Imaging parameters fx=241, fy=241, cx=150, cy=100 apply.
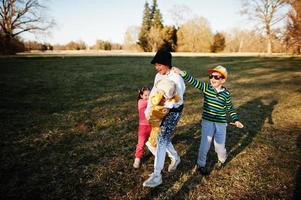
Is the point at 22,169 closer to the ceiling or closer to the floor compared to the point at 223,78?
closer to the floor

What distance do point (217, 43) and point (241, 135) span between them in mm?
55012

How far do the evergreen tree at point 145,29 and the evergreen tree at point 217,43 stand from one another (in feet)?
52.5

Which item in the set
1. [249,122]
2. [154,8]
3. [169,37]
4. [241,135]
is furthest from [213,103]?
[154,8]

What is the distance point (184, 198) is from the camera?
11.5ft

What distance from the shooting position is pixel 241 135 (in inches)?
238

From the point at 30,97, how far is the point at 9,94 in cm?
110

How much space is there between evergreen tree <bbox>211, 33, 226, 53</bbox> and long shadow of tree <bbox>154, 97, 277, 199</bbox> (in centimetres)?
5001

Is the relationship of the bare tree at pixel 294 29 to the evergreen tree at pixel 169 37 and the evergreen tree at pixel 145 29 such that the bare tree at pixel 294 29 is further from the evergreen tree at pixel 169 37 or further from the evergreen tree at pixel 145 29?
the evergreen tree at pixel 145 29

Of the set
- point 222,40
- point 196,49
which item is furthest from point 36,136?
point 222,40

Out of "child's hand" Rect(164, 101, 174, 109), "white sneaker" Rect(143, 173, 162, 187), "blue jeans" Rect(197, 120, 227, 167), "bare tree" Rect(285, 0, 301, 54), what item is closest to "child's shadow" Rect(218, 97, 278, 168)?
"blue jeans" Rect(197, 120, 227, 167)

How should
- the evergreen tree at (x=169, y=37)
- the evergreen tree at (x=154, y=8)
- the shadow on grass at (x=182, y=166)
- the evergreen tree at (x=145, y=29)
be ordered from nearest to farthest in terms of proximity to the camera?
the shadow on grass at (x=182, y=166) → the evergreen tree at (x=169, y=37) → the evergreen tree at (x=145, y=29) → the evergreen tree at (x=154, y=8)

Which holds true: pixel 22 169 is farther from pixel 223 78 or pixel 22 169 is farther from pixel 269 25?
pixel 269 25

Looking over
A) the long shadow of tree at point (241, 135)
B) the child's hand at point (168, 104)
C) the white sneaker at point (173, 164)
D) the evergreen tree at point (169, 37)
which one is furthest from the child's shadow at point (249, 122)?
the evergreen tree at point (169, 37)

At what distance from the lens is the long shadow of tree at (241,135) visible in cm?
397
